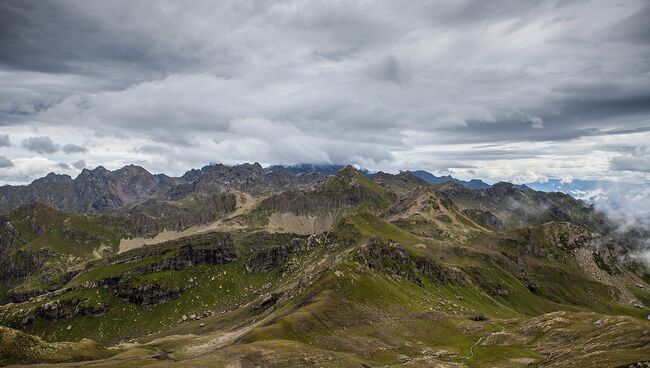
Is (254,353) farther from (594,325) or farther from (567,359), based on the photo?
(594,325)

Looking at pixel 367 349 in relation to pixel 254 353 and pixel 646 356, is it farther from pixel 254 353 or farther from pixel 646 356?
pixel 646 356

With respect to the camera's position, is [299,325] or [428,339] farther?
[428,339]

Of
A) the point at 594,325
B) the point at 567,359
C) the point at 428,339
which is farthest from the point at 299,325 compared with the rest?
the point at 594,325

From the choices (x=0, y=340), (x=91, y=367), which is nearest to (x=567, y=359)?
(x=91, y=367)

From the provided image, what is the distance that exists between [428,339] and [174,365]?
109820 mm

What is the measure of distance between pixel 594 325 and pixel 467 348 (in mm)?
50433

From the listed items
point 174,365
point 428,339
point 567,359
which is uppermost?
point 174,365

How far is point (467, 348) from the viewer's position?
→ 184625 millimetres

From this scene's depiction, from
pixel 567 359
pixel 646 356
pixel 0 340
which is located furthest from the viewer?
pixel 0 340

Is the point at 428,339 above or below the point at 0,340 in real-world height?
below

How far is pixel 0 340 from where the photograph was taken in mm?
154625

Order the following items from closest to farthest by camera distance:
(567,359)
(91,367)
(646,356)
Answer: (646,356)
(567,359)
(91,367)

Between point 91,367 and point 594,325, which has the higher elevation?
point 91,367

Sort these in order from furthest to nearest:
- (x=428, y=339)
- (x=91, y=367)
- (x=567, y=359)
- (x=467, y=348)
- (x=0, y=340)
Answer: (x=428, y=339) < (x=467, y=348) < (x=0, y=340) < (x=91, y=367) < (x=567, y=359)
